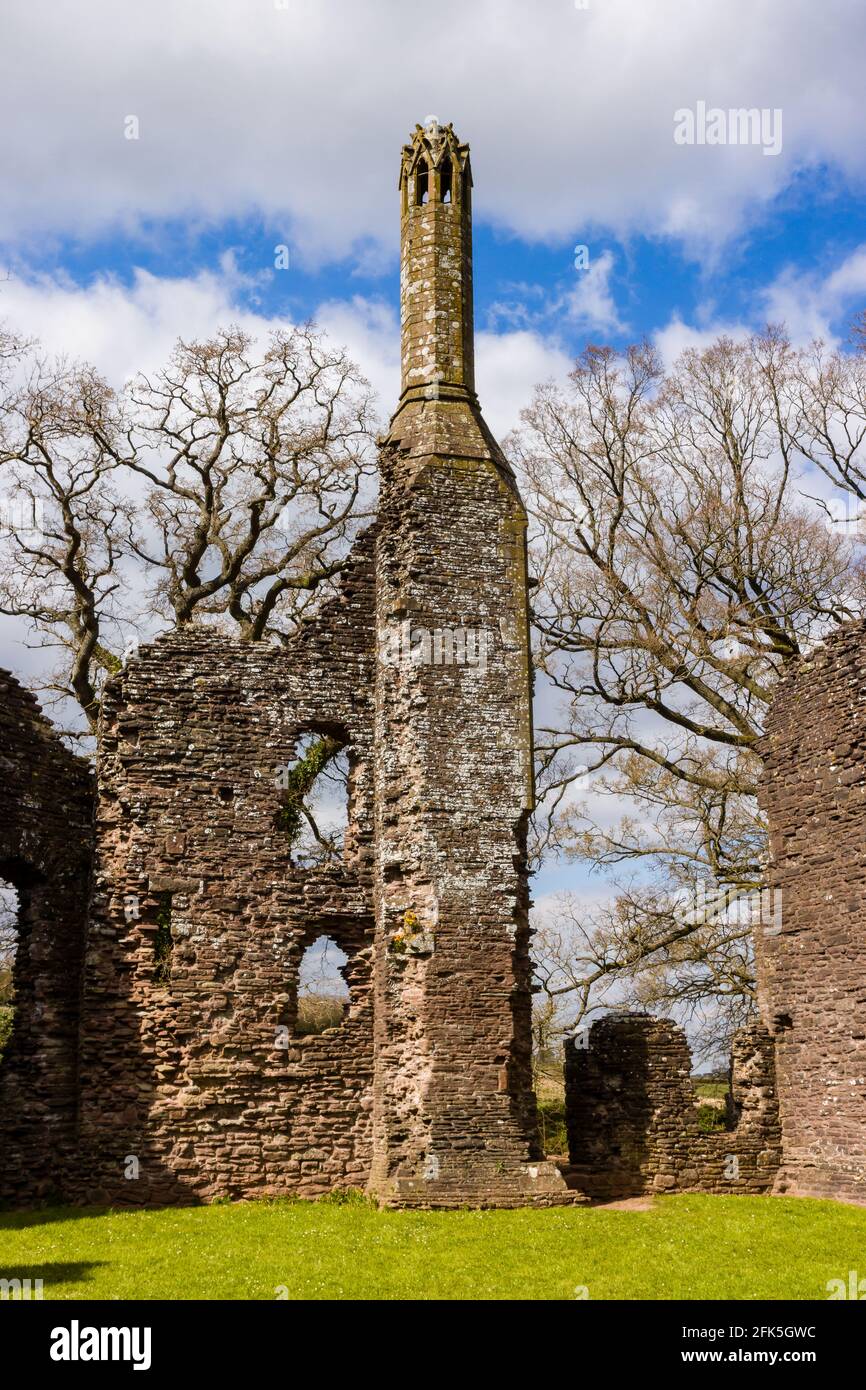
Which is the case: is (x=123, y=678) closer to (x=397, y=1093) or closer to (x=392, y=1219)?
(x=397, y=1093)

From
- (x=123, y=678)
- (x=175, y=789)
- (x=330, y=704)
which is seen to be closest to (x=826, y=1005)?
(x=330, y=704)

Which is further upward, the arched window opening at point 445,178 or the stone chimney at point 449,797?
the arched window opening at point 445,178

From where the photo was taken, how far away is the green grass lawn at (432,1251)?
36.0ft

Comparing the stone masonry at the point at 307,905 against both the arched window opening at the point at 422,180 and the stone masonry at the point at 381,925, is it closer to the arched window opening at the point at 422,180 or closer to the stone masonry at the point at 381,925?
the stone masonry at the point at 381,925

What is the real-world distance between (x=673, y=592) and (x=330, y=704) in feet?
30.7

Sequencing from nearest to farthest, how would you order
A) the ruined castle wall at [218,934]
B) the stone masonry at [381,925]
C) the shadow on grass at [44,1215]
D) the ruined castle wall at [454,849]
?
the shadow on grass at [44,1215] < the ruined castle wall at [454,849] < the stone masonry at [381,925] < the ruined castle wall at [218,934]

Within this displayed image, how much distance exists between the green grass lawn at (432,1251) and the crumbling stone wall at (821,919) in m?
1.21

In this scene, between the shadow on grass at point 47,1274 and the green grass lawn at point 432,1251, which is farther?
the green grass lawn at point 432,1251

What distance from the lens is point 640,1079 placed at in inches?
709

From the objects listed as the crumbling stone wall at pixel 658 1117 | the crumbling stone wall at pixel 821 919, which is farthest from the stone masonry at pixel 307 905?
the crumbling stone wall at pixel 821 919

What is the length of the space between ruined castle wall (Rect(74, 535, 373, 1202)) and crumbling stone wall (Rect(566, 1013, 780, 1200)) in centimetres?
345

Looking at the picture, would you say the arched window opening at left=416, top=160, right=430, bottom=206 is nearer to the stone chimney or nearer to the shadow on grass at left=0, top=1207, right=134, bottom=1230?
Result: the stone chimney

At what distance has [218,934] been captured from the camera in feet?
53.9

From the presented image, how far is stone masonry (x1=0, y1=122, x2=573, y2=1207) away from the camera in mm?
15539
